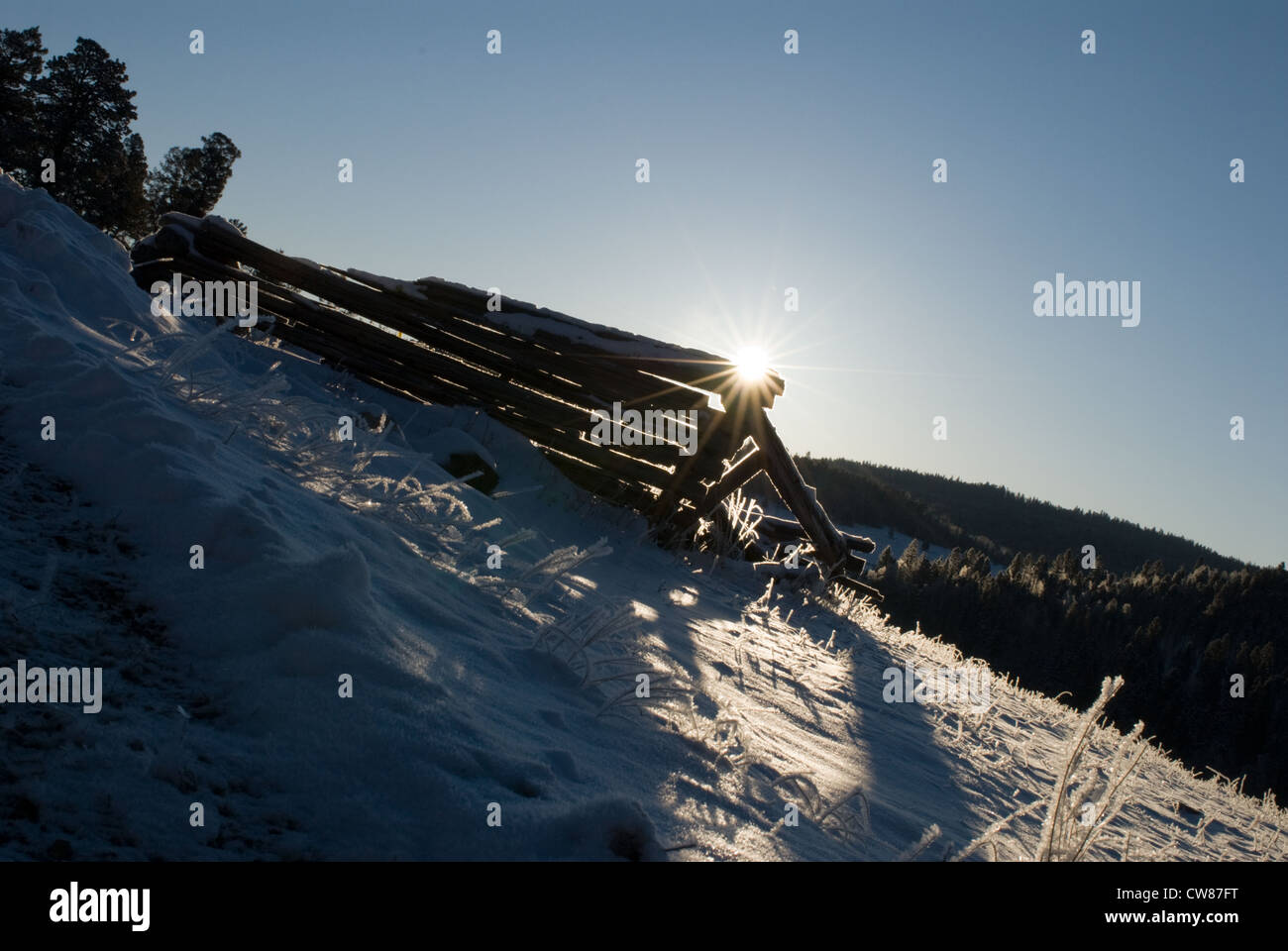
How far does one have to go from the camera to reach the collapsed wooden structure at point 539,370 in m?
6.05

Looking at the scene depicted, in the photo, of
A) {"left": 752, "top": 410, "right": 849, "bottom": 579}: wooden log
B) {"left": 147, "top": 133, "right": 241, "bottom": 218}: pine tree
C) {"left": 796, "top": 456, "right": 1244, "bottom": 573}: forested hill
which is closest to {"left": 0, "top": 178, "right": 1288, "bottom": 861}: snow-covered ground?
{"left": 752, "top": 410, "right": 849, "bottom": 579}: wooden log

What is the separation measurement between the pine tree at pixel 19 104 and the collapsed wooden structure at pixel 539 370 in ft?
107

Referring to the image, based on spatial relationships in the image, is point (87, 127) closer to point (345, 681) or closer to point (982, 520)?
point (345, 681)

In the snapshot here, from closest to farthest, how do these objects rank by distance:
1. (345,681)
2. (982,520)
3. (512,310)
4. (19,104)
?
(345,681)
(512,310)
(19,104)
(982,520)

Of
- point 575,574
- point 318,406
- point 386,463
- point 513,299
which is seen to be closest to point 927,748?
point 575,574

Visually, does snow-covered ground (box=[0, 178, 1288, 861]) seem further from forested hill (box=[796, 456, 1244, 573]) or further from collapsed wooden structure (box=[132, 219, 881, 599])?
forested hill (box=[796, 456, 1244, 573])

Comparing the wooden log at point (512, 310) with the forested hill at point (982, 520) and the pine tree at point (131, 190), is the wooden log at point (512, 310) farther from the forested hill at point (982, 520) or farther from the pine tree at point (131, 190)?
the forested hill at point (982, 520)

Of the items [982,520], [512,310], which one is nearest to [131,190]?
[512,310]

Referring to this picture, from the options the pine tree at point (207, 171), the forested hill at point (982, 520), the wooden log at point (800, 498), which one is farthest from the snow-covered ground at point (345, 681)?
the forested hill at point (982, 520)

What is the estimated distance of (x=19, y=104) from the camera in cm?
3092

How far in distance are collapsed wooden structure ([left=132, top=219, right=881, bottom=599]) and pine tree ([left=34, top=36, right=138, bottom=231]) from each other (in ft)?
109

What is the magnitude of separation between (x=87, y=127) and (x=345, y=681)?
42.0 metres

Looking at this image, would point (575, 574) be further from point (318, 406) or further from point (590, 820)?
point (590, 820)

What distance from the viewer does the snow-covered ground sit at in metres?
1.24
